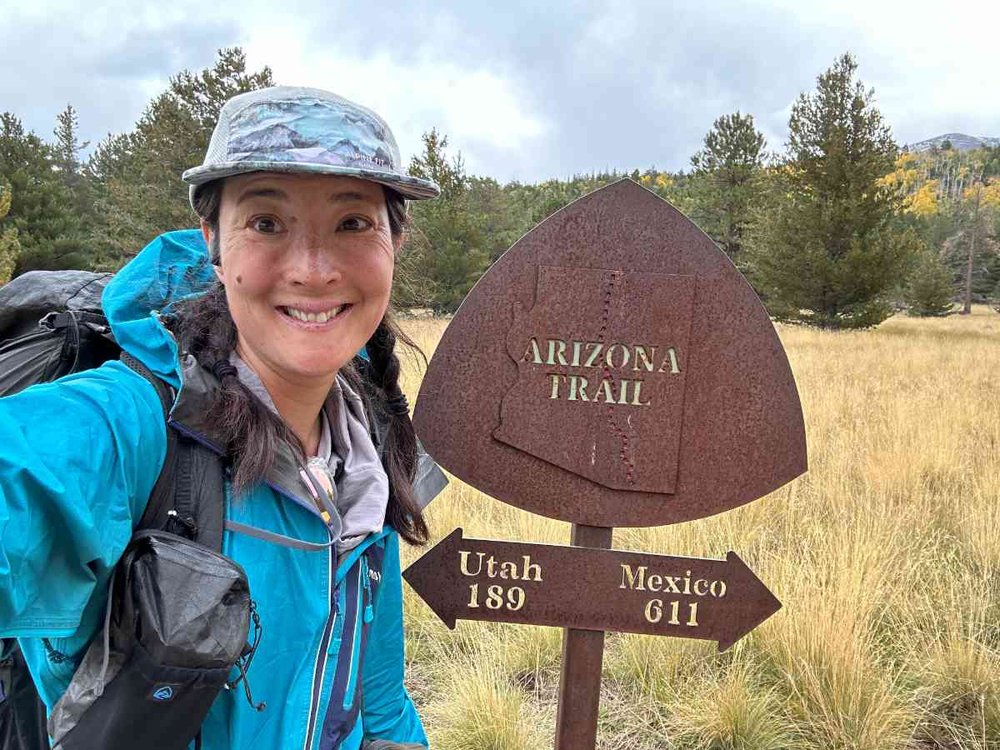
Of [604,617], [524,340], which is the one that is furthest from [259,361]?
[604,617]

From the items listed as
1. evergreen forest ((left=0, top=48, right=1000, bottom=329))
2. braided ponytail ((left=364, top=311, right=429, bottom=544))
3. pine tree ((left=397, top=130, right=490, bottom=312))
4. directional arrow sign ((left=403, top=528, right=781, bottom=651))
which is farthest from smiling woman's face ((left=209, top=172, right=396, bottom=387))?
pine tree ((left=397, top=130, right=490, bottom=312))

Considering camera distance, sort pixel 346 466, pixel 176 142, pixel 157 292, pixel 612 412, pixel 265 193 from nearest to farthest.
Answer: pixel 265 193
pixel 157 292
pixel 346 466
pixel 612 412
pixel 176 142

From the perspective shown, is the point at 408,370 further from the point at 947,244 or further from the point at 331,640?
the point at 947,244

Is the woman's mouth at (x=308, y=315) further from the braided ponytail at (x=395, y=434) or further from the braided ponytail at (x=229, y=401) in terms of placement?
the braided ponytail at (x=395, y=434)

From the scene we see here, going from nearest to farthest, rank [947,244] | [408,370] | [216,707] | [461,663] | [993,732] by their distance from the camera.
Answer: [216,707] < [993,732] < [461,663] < [408,370] < [947,244]

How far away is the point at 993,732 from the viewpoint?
2484 millimetres

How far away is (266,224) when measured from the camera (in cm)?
120

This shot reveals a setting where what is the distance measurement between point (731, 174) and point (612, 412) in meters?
23.9

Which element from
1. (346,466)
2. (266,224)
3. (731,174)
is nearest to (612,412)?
(346,466)

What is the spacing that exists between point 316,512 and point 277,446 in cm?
14

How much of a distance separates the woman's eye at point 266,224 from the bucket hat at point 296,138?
83mm

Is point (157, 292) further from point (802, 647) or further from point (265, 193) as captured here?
point (802, 647)

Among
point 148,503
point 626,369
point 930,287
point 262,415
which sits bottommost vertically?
point 148,503

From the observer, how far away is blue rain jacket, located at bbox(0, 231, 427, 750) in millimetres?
862
